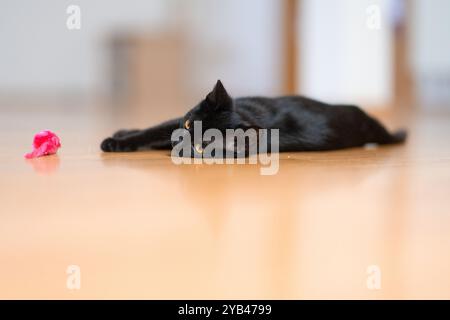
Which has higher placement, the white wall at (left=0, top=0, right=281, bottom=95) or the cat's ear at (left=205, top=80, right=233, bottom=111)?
the white wall at (left=0, top=0, right=281, bottom=95)

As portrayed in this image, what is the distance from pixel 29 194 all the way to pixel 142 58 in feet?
23.0

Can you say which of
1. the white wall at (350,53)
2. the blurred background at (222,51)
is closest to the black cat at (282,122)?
the white wall at (350,53)

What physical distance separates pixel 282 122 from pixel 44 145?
0.71m

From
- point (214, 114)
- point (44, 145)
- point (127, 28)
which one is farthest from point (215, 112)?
point (127, 28)

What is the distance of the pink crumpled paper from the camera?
1980 millimetres

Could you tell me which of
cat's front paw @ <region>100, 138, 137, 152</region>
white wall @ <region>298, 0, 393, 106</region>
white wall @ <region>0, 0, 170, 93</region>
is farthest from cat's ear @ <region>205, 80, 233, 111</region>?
white wall @ <region>0, 0, 170, 93</region>

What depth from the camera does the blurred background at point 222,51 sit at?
6.83 meters
